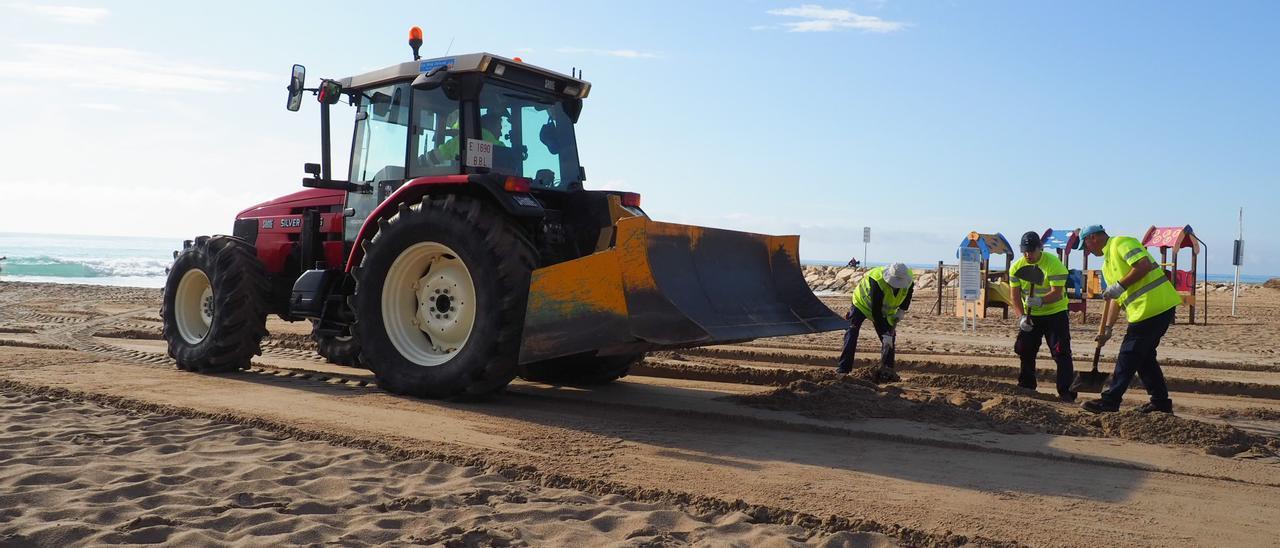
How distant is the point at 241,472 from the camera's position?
14.3 ft

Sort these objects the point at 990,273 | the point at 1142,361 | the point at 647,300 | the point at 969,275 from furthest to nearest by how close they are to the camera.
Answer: the point at 990,273, the point at 969,275, the point at 1142,361, the point at 647,300

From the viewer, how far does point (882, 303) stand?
27.1 feet

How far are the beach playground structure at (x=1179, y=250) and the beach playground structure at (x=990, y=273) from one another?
2.39 metres

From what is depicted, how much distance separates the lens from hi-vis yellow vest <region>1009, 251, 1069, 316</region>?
7.61m

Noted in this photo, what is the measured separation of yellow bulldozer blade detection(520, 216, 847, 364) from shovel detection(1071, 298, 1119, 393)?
2.23m

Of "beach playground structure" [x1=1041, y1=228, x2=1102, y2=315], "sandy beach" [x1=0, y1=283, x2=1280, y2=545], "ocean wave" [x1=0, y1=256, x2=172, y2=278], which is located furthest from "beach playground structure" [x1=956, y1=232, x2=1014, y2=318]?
"ocean wave" [x1=0, y1=256, x2=172, y2=278]

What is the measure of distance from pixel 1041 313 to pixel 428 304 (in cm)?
493

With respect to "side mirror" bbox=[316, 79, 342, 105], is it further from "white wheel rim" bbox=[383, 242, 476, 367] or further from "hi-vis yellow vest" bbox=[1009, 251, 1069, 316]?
"hi-vis yellow vest" bbox=[1009, 251, 1069, 316]

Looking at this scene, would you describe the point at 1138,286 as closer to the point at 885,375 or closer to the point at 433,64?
the point at 885,375

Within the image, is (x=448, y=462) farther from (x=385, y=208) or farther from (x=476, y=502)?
(x=385, y=208)

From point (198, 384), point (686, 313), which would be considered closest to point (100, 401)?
point (198, 384)

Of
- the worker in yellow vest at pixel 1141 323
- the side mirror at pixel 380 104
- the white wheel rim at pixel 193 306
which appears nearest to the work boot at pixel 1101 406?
the worker in yellow vest at pixel 1141 323

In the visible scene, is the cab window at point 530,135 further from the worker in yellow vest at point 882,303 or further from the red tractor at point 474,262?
the worker in yellow vest at point 882,303

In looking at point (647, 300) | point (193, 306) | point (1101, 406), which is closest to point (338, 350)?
point (193, 306)
